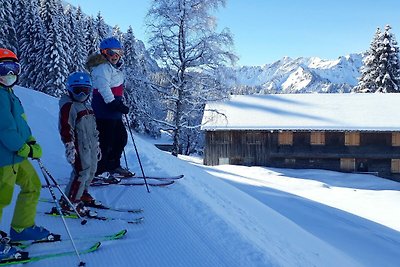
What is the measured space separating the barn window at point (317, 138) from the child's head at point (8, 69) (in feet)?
85.1

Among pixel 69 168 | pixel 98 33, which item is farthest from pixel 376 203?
pixel 98 33

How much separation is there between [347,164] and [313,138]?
2984 mm

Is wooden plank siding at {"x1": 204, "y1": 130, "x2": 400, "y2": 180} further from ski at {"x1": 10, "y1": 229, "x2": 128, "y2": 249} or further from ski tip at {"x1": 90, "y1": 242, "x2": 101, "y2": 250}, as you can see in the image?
ski tip at {"x1": 90, "y1": 242, "x2": 101, "y2": 250}

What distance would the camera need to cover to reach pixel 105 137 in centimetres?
603

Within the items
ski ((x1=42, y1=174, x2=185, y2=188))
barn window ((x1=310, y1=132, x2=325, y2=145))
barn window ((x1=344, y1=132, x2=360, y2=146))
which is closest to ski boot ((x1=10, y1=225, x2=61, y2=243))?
ski ((x1=42, y1=174, x2=185, y2=188))

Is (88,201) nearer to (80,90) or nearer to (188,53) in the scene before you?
(80,90)

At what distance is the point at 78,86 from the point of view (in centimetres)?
454

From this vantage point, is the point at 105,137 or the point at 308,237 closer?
the point at 105,137

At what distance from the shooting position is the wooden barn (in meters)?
26.8

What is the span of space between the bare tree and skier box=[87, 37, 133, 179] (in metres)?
14.5

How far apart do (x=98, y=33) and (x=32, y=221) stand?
4073cm

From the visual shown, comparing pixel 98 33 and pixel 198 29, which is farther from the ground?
pixel 98 33

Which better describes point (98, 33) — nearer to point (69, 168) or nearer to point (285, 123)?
point (285, 123)

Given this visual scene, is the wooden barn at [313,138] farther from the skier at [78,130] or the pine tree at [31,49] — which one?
the skier at [78,130]
